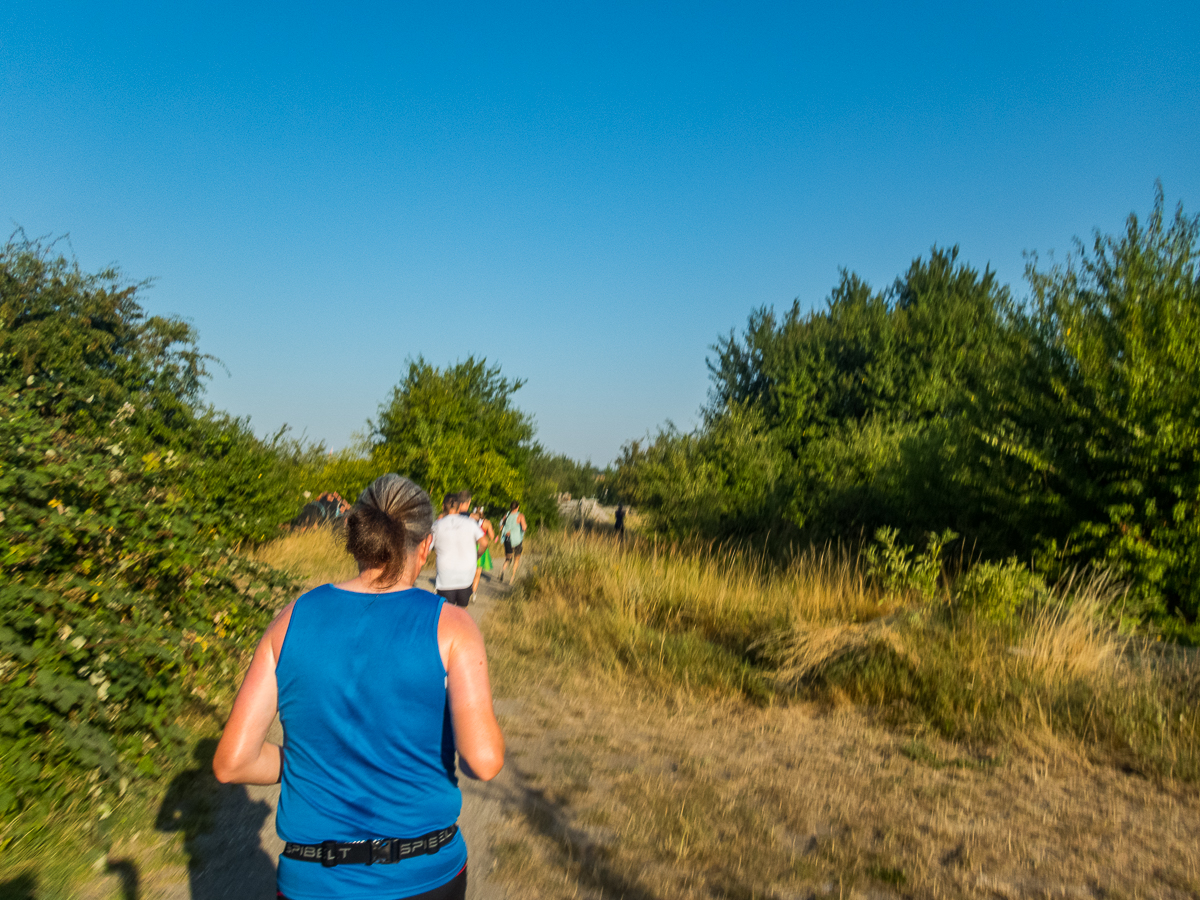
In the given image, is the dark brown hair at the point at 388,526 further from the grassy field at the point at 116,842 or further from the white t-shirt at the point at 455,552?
the white t-shirt at the point at 455,552

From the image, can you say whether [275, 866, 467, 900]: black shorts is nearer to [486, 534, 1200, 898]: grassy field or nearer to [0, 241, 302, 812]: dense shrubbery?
[486, 534, 1200, 898]: grassy field

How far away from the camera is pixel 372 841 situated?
2166 millimetres

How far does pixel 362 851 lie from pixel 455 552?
744cm

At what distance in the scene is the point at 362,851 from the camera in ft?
7.06


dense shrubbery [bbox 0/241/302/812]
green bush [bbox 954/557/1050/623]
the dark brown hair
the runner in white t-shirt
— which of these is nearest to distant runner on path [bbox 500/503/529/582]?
the runner in white t-shirt

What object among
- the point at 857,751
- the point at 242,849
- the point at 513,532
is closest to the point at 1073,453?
the point at 857,751

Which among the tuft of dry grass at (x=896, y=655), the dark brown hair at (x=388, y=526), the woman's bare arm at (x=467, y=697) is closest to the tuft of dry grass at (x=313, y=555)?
the tuft of dry grass at (x=896, y=655)

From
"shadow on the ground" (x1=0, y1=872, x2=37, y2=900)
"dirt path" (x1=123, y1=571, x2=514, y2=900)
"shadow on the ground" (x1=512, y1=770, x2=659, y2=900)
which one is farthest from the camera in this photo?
"shadow on the ground" (x1=512, y1=770, x2=659, y2=900)

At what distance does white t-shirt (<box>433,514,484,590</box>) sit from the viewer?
31.2ft

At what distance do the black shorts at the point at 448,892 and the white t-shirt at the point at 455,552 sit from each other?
724 cm

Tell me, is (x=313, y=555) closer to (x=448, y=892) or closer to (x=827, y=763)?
(x=827, y=763)

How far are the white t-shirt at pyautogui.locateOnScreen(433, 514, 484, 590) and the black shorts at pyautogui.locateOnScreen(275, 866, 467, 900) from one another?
724 cm

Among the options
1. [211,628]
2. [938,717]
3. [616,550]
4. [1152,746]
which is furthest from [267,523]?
[1152,746]

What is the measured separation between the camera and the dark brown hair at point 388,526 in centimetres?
234
